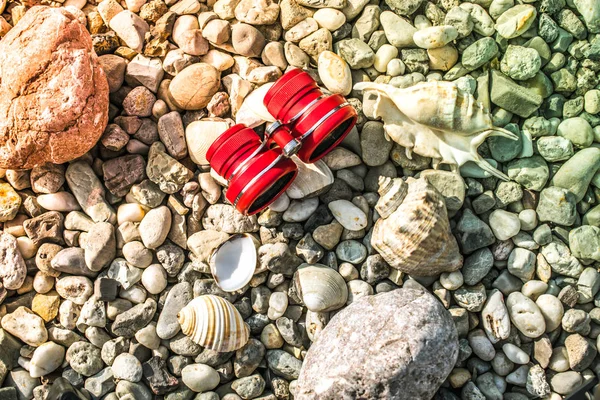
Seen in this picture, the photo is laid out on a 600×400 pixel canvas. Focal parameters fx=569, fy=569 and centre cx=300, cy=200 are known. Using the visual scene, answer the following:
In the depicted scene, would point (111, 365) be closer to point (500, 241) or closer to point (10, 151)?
point (10, 151)

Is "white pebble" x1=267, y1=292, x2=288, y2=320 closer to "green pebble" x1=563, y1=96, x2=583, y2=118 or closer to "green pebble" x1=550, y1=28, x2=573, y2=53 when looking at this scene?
"green pebble" x1=563, y1=96, x2=583, y2=118

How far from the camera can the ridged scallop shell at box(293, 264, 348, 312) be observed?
286cm

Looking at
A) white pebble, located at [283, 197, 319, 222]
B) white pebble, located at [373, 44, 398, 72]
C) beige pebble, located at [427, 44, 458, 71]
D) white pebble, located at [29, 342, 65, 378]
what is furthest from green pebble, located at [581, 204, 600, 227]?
white pebble, located at [29, 342, 65, 378]

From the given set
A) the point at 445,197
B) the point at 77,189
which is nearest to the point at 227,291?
the point at 77,189

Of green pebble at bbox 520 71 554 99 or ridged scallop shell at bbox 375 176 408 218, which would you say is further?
green pebble at bbox 520 71 554 99

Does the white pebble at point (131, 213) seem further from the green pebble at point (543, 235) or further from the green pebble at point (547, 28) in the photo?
the green pebble at point (547, 28)

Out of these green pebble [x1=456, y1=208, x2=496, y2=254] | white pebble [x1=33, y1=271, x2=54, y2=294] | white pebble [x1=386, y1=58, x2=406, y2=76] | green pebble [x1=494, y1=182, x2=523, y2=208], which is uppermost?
white pebble [x1=386, y1=58, x2=406, y2=76]

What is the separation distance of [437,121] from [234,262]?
1.28 m

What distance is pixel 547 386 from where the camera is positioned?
2891 millimetres

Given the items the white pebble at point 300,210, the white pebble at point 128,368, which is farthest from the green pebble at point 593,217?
the white pebble at point 128,368

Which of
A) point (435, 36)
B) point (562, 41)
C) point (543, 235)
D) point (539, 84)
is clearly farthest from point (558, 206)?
point (435, 36)

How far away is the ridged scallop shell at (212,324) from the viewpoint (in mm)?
2822

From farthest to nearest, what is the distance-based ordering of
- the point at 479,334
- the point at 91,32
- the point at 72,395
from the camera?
the point at 91,32 → the point at 479,334 → the point at 72,395

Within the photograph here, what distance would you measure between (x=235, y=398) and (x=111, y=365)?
0.68 m
